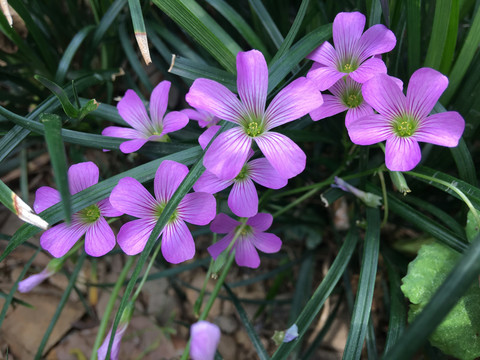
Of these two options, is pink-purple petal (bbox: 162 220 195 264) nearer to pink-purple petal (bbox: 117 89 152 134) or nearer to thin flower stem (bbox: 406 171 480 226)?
pink-purple petal (bbox: 117 89 152 134)

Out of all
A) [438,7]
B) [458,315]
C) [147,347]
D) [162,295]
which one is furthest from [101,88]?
[458,315]

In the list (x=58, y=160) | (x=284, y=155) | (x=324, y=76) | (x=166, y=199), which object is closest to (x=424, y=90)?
(x=324, y=76)

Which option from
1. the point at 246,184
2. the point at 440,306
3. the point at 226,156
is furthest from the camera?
the point at 246,184

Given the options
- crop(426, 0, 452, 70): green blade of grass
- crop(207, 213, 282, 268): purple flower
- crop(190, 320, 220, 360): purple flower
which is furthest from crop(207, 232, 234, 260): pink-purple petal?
crop(426, 0, 452, 70): green blade of grass

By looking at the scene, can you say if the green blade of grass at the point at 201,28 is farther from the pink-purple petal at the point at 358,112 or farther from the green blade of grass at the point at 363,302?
the green blade of grass at the point at 363,302

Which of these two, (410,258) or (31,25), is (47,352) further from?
(410,258)

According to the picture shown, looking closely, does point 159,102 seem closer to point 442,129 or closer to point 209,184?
point 209,184
